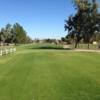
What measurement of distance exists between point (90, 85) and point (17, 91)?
3.77 meters

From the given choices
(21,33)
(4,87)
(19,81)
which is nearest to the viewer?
(4,87)

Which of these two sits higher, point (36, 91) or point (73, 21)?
point (73, 21)

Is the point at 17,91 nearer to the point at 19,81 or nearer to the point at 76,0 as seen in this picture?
the point at 19,81

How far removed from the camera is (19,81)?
608 inches

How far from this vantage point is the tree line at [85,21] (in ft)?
250

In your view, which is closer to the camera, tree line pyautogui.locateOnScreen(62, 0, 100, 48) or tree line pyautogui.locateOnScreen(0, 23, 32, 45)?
tree line pyautogui.locateOnScreen(62, 0, 100, 48)

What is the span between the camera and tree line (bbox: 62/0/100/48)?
7619 centimetres

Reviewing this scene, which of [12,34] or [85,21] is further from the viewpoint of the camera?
[12,34]

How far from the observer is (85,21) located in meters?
76.6

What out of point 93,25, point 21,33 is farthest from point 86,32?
point 21,33

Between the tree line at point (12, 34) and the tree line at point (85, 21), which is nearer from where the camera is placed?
the tree line at point (85, 21)

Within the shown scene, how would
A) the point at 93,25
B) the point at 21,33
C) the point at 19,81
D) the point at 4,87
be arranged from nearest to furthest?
1. the point at 4,87
2. the point at 19,81
3. the point at 93,25
4. the point at 21,33

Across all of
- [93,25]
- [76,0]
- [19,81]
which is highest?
[76,0]

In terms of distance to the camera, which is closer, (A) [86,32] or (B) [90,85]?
(B) [90,85]
